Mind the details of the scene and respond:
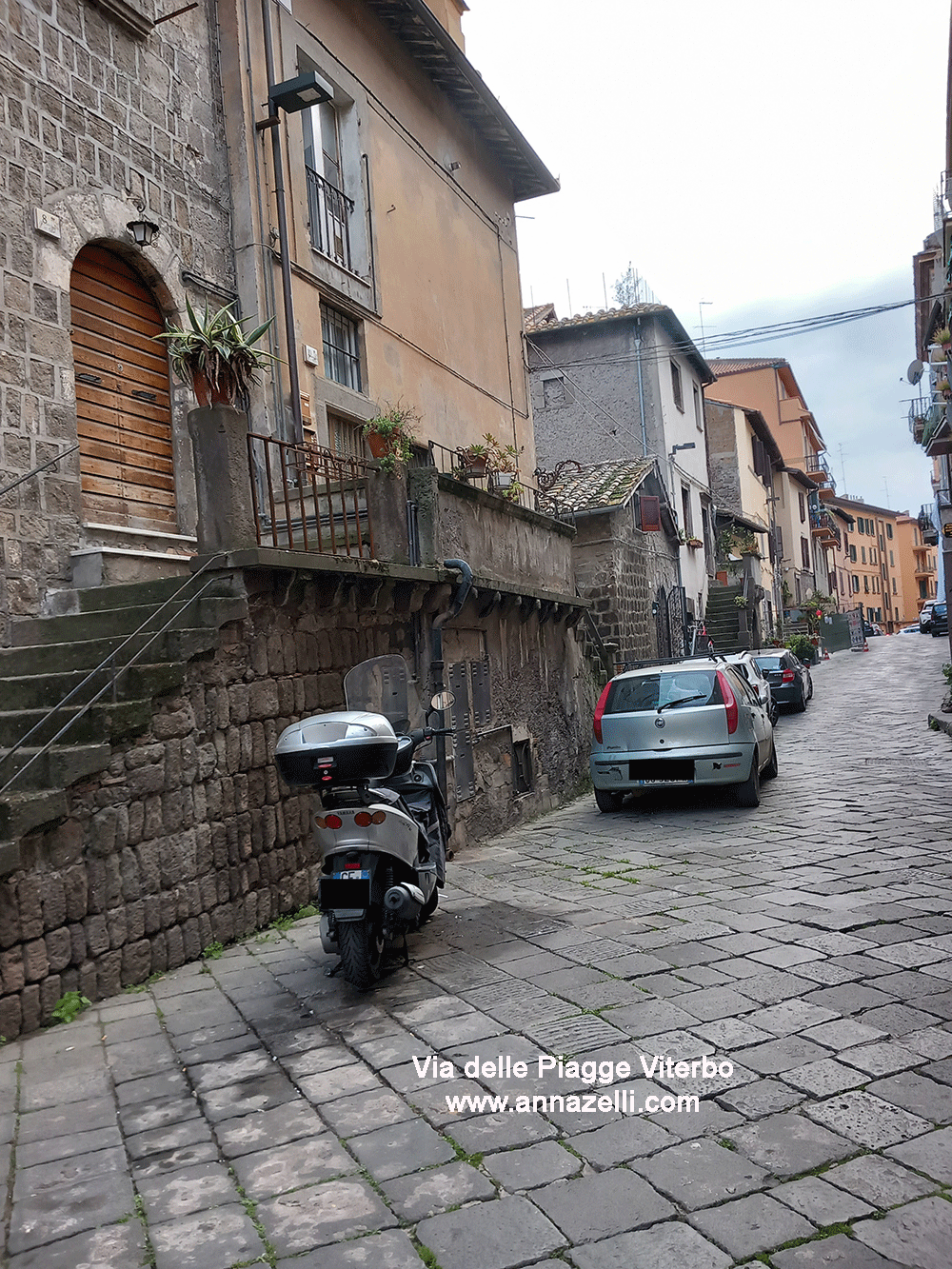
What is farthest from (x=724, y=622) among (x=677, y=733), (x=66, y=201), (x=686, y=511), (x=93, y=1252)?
(x=93, y=1252)

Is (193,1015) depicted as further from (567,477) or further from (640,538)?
(567,477)

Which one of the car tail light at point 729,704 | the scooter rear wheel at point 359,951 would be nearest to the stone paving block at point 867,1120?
the scooter rear wheel at point 359,951

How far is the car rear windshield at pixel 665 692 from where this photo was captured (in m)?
9.34

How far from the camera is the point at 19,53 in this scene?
740cm

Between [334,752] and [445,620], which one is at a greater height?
[445,620]

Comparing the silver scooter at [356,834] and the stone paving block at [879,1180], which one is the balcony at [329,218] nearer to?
the silver scooter at [356,834]

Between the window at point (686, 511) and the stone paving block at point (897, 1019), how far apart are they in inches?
846

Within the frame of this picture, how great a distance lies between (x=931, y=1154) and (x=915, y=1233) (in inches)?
17.2

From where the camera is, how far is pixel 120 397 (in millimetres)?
8352

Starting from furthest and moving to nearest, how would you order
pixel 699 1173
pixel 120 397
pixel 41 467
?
pixel 120 397
pixel 41 467
pixel 699 1173

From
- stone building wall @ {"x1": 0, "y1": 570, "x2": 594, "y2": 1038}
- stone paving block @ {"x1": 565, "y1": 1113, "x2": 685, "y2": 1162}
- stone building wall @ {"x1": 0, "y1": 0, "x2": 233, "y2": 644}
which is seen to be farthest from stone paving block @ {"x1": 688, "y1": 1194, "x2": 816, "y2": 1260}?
stone building wall @ {"x1": 0, "y1": 0, "x2": 233, "y2": 644}

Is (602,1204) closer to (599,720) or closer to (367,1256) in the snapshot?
(367,1256)

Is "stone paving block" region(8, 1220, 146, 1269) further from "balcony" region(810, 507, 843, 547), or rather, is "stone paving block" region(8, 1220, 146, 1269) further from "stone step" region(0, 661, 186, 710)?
"balcony" region(810, 507, 843, 547)

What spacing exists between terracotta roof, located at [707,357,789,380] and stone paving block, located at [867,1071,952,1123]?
43.6 meters
